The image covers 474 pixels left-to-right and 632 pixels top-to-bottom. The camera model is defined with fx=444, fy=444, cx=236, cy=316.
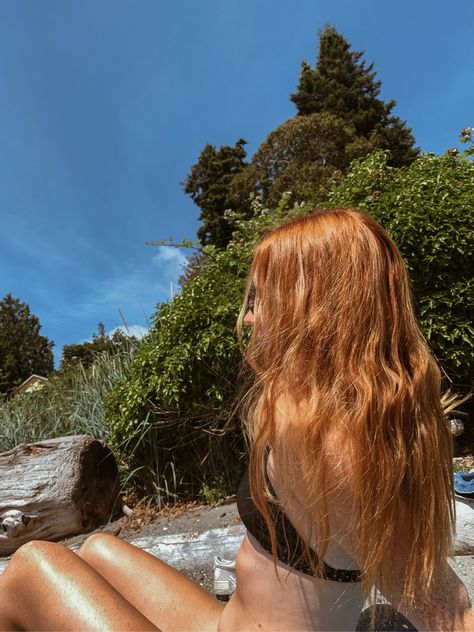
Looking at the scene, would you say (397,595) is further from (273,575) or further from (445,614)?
(273,575)

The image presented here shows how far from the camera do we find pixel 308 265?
1136 mm

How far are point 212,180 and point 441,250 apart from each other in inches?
761

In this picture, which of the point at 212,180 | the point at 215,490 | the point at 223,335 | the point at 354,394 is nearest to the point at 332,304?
the point at 354,394

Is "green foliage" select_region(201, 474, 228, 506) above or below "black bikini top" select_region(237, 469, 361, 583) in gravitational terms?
below

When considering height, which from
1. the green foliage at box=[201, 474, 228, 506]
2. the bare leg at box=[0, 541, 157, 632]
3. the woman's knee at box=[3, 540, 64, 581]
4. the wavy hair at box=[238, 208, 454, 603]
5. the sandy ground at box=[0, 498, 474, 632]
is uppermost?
the wavy hair at box=[238, 208, 454, 603]

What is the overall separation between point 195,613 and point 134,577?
0.24m

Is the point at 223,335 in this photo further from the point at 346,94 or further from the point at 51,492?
the point at 346,94

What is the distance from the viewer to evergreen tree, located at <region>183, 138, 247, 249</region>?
2075cm

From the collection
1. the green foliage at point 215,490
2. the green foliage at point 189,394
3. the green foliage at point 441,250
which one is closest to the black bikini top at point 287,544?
the green foliage at point 189,394

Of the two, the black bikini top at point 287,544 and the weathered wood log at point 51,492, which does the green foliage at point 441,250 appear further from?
the weathered wood log at point 51,492

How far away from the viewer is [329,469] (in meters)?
0.94

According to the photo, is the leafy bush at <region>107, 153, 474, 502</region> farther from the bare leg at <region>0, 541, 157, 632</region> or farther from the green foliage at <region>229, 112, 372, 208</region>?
the green foliage at <region>229, 112, 372, 208</region>

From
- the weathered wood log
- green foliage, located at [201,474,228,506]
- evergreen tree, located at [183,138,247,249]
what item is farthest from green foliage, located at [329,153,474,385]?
evergreen tree, located at [183,138,247,249]

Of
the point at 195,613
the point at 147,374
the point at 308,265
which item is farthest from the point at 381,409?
the point at 147,374
